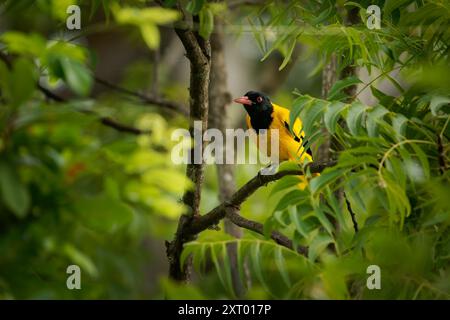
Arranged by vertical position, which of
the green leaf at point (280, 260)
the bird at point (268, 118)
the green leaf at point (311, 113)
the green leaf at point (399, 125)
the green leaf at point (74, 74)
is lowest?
the green leaf at point (280, 260)

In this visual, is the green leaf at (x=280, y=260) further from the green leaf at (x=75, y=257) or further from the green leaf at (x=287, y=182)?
the green leaf at (x=75, y=257)

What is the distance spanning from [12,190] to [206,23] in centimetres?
114

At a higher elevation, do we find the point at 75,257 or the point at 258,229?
the point at 75,257

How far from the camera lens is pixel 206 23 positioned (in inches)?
130

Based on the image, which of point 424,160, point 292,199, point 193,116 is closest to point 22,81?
point 193,116

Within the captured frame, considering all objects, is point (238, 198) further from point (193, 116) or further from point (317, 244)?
point (317, 244)

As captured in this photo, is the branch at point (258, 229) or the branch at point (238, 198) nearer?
the branch at point (238, 198)

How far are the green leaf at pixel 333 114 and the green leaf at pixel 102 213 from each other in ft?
4.60

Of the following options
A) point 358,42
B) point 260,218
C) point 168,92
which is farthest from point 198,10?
point 168,92

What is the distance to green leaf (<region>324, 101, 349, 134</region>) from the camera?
2578mm

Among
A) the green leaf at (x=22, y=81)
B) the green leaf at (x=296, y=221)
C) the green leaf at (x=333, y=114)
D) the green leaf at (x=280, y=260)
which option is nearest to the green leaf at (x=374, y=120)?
the green leaf at (x=333, y=114)

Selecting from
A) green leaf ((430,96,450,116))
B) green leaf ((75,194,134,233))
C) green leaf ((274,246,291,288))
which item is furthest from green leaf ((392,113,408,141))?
green leaf ((75,194,134,233))

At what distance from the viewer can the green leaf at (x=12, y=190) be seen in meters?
3.19

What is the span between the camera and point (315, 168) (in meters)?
2.93
